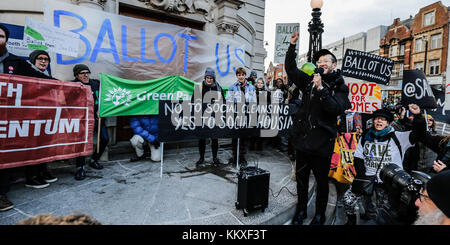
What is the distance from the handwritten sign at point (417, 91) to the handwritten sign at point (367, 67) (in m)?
0.94

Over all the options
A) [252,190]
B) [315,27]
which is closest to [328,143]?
[252,190]

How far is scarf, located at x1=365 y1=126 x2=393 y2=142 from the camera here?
315 centimetres

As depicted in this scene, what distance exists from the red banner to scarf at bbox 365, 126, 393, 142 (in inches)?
176

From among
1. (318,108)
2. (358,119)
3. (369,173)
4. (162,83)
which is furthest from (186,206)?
(358,119)

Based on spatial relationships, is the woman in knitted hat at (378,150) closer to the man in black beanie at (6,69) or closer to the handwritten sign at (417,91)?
the handwritten sign at (417,91)

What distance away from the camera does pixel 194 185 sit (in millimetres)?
3713

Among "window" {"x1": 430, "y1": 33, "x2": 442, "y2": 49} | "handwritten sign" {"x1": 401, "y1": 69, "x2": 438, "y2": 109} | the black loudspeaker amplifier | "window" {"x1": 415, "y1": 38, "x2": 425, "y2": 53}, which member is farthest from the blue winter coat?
"window" {"x1": 415, "y1": 38, "x2": 425, "y2": 53}

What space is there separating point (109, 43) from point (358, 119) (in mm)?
6439

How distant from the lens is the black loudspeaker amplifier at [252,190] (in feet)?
8.94

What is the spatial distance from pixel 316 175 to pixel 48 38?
4539 millimetres

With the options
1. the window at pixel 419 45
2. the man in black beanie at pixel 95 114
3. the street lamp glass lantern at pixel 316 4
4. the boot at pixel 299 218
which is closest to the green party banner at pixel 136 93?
the man in black beanie at pixel 95 114

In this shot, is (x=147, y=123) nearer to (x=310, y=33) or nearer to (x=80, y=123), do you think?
(x=80, y=123)

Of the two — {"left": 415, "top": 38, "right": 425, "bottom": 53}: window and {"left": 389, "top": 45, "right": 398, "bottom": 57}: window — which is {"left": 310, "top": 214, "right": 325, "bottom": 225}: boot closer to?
{"left": 415, "top": 38, "right": 425, "bottom": 53}: window

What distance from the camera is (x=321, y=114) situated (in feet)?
8.63
